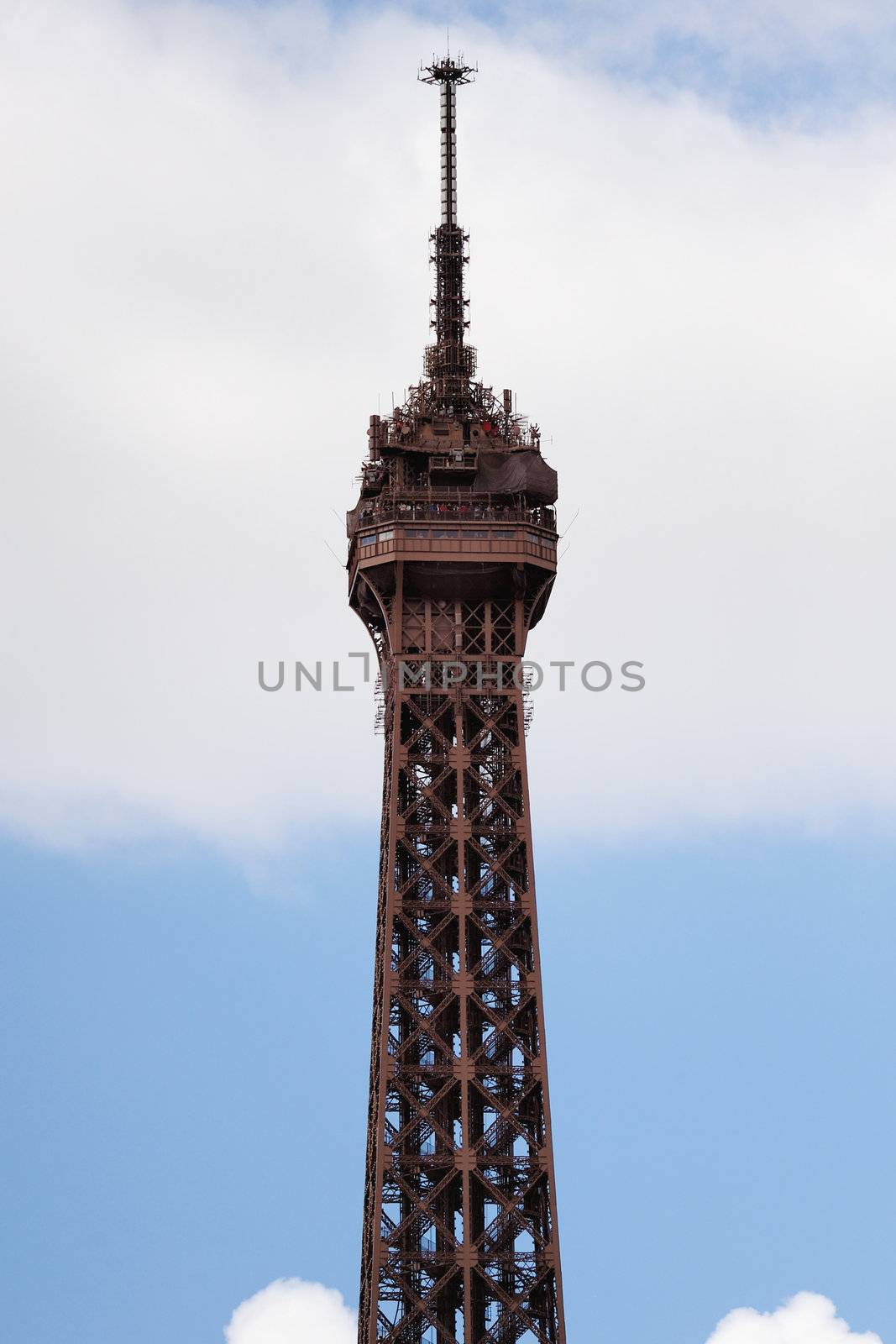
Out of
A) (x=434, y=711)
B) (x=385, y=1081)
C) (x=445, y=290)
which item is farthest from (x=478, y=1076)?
(x=445, y=290)

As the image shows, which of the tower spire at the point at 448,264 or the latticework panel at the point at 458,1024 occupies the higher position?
the tower spire at the point at 448,264

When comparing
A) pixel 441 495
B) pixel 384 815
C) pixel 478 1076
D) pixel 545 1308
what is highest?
pixel 441 495

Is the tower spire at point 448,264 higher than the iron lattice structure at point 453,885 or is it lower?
higher

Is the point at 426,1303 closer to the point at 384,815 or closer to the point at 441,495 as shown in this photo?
the point at 384,815

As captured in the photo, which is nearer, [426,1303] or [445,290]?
[426,1303]

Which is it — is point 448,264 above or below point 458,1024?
above
